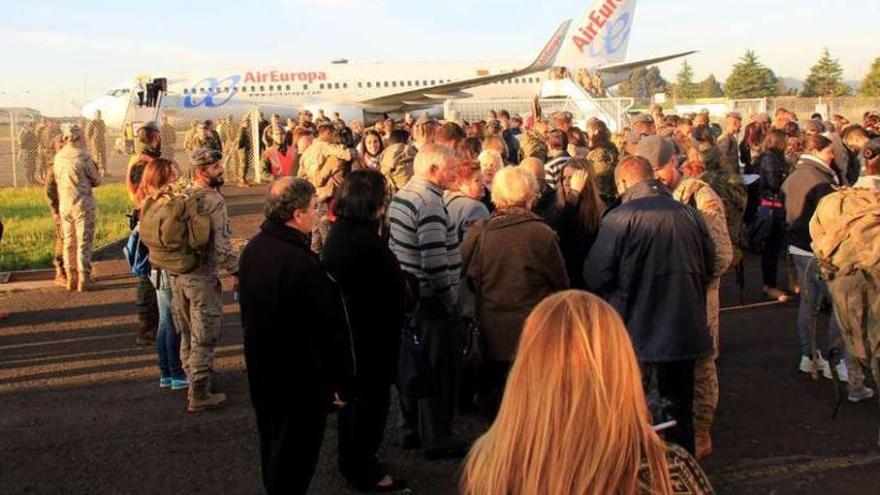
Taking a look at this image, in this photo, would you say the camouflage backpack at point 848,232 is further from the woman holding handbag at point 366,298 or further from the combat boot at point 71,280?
the combat boot at point 71,280

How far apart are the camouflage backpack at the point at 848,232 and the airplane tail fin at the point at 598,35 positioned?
121ft

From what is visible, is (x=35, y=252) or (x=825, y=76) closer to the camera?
(x=35, y=252)

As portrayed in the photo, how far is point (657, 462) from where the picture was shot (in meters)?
1.85

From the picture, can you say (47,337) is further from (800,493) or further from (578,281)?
(800,493)

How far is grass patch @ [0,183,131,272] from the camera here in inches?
459

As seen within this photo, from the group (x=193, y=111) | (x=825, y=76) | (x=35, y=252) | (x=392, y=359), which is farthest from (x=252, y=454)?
(x=825, y=76)

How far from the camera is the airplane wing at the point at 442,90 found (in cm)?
3288

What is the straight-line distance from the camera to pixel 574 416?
5.80 feet

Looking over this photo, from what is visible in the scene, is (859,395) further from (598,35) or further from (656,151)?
(598,35)

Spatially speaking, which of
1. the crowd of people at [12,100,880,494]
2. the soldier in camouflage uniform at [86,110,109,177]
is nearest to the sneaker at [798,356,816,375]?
the crowd of people at [12,100,880,494]

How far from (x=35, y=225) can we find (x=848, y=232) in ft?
42.8

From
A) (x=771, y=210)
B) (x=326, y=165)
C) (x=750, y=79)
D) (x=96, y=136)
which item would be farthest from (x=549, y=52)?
(x=750, y=79)

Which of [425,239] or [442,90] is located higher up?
[442,90]

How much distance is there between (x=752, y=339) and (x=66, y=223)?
7.23m
